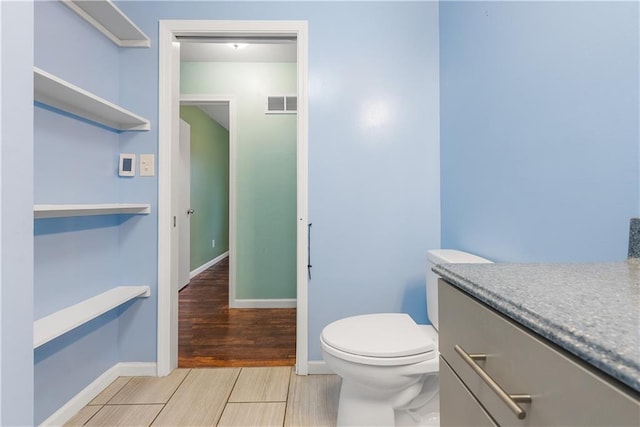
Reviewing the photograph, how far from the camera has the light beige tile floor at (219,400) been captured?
1339 mm

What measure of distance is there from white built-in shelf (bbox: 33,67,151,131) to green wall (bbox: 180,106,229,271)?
2.31m

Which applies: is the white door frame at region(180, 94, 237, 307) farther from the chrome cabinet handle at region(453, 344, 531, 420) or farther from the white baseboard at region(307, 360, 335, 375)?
the chrome cabinet handle at region(453, 344, 531, 420)

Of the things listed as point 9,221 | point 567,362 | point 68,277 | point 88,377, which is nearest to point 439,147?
point 567,362

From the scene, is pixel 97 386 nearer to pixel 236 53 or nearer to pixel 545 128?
pixel 545 128

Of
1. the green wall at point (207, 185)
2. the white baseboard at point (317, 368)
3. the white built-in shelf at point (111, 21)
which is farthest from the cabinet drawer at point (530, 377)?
the green wall at point (207, 185)

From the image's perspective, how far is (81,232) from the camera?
1.45 m

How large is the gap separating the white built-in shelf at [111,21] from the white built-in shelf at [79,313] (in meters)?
1.43

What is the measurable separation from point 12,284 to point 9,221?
0.15m

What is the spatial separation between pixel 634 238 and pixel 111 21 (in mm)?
2325

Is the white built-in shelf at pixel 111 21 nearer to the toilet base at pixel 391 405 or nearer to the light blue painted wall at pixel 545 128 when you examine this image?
the light blue painted wall at pixel 545 128

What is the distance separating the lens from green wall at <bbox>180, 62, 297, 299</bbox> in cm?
286

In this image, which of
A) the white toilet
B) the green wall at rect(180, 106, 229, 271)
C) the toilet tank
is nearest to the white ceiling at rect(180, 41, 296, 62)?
the green wall at rect(180, 106, 229, 271)

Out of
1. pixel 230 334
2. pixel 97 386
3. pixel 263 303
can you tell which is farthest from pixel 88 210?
pixel 263 303

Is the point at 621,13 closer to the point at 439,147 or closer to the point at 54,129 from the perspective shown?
the point at 439,147
